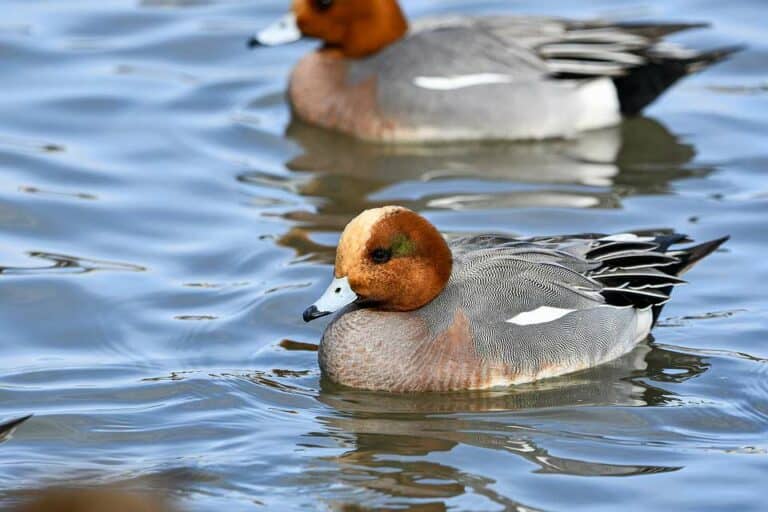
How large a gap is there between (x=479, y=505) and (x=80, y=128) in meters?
5.72

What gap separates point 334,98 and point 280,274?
8.70 ft

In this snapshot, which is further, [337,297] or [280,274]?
[280,274]

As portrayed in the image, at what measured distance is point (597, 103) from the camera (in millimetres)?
10758

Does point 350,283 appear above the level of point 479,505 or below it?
above

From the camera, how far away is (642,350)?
7527 millimetres

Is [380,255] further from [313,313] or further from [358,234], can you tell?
[313,313]

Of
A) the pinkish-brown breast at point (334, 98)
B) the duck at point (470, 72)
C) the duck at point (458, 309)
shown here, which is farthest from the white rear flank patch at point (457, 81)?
the duck at point (458, 309)

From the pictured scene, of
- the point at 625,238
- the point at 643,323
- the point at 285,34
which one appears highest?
the point at 285,34

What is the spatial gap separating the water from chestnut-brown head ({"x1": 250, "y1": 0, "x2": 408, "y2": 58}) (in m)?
0.66

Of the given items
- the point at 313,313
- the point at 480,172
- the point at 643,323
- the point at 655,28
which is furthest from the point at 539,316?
the point at 655,28

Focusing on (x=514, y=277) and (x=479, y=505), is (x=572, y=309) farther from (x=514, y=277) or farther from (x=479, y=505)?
(x=479, y=505)

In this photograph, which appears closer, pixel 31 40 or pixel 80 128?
pixel 80 128

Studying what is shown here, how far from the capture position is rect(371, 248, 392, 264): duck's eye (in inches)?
270

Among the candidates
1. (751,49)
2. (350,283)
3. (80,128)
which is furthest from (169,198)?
(751,49)
